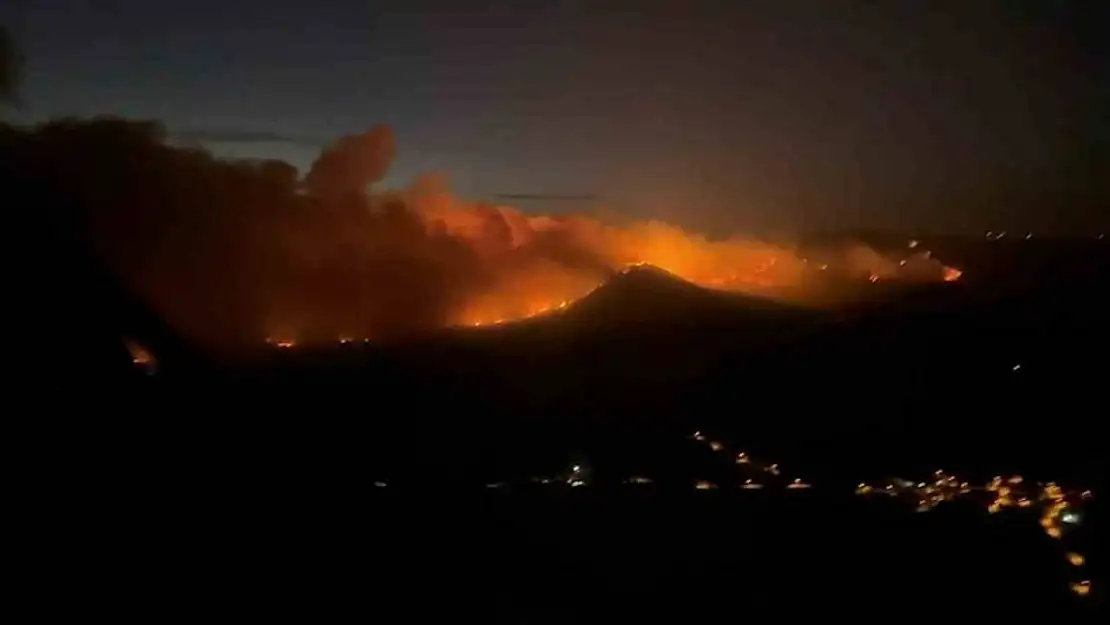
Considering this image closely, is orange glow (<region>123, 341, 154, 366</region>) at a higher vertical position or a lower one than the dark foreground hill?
higher

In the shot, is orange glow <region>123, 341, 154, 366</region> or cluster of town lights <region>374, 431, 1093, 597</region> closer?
cluster of town lights <region>374, 431, 1093, 597</region>

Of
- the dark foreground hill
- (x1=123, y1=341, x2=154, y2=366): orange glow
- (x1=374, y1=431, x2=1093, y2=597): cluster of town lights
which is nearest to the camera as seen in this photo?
the dark foreground hill

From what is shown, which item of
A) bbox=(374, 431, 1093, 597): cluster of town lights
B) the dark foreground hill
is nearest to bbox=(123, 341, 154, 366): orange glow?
the dark foreground hill

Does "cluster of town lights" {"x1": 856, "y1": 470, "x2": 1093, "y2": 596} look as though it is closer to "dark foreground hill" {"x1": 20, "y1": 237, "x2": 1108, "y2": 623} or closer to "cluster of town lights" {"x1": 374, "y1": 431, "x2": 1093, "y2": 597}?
"cluster of town lights" {"x1": 374, "y1": 431, "x2": 1093, "y2": 597}

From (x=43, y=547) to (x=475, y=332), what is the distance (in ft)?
83.0

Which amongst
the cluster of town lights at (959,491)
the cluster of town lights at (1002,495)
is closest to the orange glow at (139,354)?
the cluster of town lights at (959,491)

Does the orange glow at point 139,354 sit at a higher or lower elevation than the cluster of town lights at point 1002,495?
higher

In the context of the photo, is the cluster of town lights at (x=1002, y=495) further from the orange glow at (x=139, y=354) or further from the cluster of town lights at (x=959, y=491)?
the orange glow at (x=139, y=354)

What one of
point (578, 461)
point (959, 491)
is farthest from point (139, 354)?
point (959, 491)

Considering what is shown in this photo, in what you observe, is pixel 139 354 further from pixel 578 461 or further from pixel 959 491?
pixel 959 491

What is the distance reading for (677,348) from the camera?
128 feet

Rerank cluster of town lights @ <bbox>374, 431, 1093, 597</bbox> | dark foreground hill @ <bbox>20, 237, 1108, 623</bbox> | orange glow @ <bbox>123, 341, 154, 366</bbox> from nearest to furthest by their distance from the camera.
→ dark foreground hill @ <bbox>20, 237, 1108, 623</bbox>
cluster of town lights @ <bbox>374, 431, 1093, 597</bbox>
orange glow @ <bbox>123, 341, 154, 366</bbox>

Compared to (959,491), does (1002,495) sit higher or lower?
lower

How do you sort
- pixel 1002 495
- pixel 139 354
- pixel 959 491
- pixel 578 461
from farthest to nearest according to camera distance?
pixel 139 354 < pixel 578 461 < pixel 959 491 < pixel 1002 495
